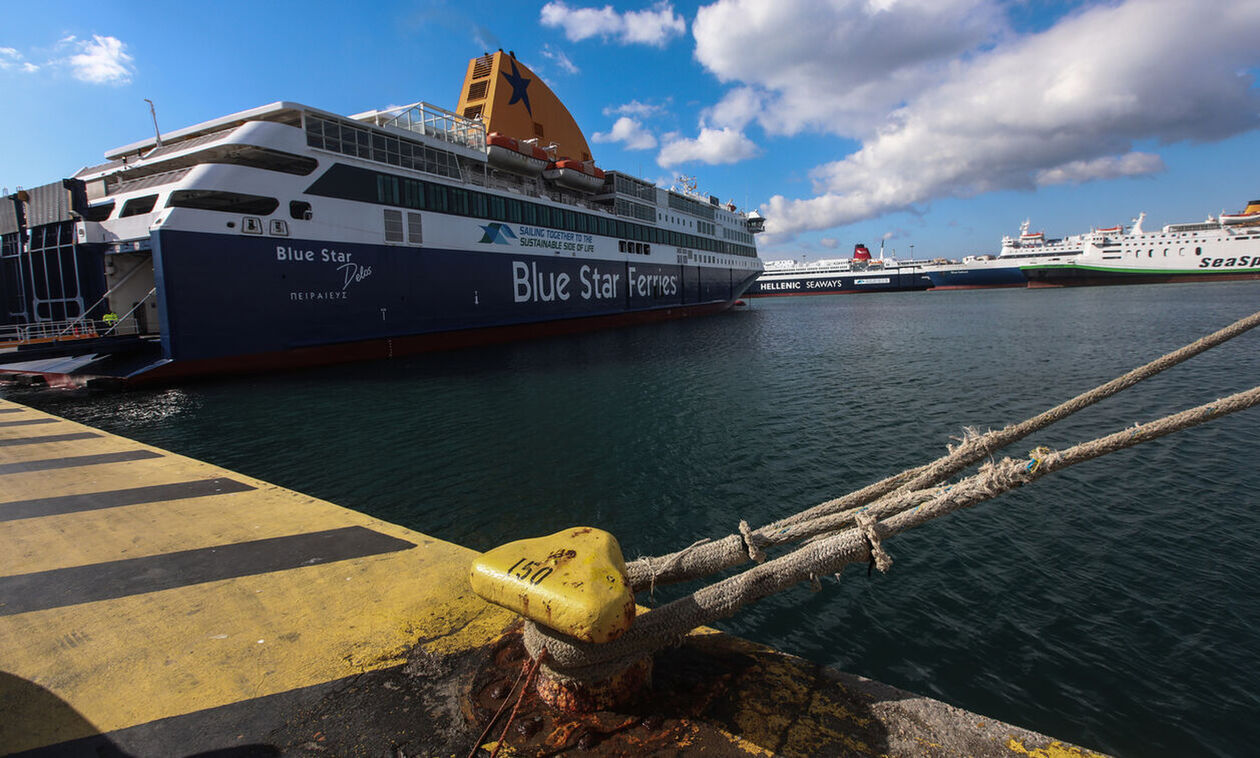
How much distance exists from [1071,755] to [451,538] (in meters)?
5.94

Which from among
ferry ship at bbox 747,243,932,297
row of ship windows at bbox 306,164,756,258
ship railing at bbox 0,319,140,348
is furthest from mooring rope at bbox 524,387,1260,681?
ferry ship at bbox 747,243,932,297

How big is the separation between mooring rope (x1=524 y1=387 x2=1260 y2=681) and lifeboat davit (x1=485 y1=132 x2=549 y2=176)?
27.9 metres

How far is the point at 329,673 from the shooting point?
277 cm

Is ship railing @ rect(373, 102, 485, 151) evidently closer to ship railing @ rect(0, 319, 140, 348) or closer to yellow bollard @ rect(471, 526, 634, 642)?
ship railing @ rect(0, 319, 140, 348)

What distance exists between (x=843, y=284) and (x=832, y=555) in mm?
106727

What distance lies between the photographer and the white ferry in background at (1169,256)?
7375 cm

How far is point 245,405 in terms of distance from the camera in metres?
14.0

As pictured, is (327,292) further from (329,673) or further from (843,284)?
(843,284)

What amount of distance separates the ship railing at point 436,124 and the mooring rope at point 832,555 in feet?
85.1

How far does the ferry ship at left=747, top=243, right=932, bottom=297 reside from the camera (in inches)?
3752

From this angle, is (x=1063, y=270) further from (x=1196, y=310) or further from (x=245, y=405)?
Answer: (x=245, y=405)

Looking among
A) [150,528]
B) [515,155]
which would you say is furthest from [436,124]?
[150,528]

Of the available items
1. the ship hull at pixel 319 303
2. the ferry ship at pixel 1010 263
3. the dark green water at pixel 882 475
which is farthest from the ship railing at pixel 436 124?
the ferry ship at pixel 1010 263

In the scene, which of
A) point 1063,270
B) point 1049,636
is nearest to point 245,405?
point 1049,636
